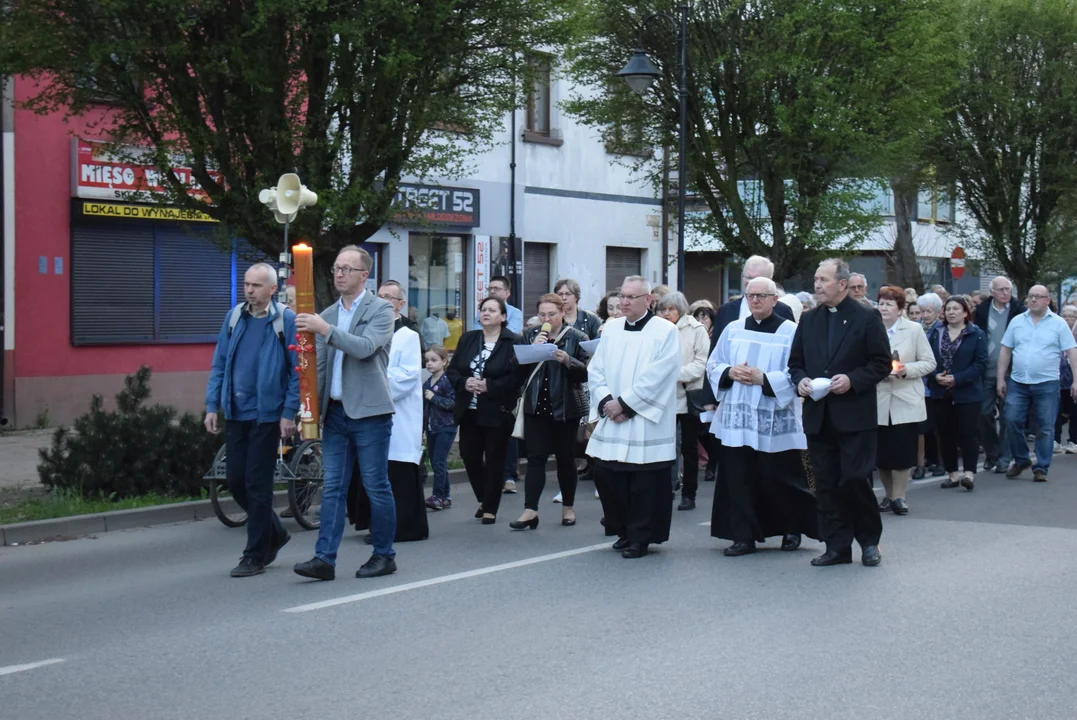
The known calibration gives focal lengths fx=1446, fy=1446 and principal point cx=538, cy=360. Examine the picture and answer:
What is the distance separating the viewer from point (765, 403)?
962cm

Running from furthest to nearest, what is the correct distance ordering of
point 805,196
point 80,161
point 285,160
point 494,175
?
point 494,175 < point 805,196 < point 80,161 < point 285,160

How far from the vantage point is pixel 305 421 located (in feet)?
28.0

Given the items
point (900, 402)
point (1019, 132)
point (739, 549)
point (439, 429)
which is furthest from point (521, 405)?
point (1019, 132)

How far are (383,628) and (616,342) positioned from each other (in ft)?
10.3

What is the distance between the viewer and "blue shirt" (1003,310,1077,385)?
48.3 feet

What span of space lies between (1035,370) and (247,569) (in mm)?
9093

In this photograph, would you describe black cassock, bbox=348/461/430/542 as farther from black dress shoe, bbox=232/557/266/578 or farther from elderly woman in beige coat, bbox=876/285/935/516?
elderly woman in beige coat, bbox=876/285/935/516

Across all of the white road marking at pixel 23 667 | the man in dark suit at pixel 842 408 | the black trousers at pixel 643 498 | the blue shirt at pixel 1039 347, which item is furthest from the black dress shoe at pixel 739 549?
the blue shirt at pixel 1039 347

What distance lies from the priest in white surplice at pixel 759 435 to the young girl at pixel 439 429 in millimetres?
3286

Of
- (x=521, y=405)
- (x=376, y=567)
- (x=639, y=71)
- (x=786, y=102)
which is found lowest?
(x=376, y=567)

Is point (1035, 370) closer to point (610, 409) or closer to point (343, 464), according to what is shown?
point (610, 409)

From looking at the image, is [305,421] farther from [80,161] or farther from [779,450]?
[80,161]

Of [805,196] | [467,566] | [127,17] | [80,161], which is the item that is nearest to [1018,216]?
[805,196]

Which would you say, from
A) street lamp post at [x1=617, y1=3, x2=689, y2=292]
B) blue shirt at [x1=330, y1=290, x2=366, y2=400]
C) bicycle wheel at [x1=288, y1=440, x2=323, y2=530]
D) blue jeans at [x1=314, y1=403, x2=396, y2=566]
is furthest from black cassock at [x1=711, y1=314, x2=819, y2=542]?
street lamp post at [x1=617, y1=3, x2=689, y2=292]
